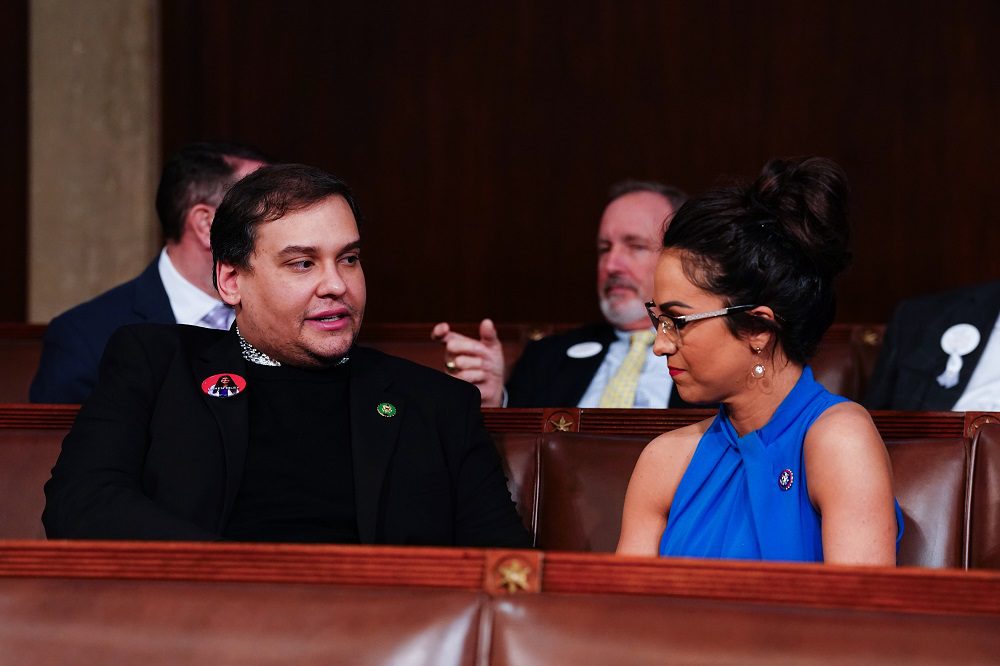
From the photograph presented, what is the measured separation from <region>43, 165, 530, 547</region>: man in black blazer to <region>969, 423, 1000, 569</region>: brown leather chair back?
2.19 ft

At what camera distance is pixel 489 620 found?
98cm

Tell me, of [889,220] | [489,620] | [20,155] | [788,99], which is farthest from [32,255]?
[489,620]

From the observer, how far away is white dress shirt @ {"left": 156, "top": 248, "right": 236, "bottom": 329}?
Answer: 9.36 ft

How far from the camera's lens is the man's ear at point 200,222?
2.92 m

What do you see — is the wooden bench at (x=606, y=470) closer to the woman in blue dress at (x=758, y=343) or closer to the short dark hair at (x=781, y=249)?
the woman in blue dress at (x=758, y=343)

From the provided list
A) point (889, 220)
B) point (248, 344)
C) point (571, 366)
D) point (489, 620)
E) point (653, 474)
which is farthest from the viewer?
point (889, 220)

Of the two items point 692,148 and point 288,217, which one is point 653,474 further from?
point 692,148

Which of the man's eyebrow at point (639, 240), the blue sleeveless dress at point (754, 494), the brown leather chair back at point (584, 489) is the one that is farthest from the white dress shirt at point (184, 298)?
the blue sleeveless dress at point (754, 494)

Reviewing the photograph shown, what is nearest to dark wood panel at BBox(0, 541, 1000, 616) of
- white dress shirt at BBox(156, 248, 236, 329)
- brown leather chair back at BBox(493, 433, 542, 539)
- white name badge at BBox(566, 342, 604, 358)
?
brown leather chair back at BBox(493, 433, 542, 539)

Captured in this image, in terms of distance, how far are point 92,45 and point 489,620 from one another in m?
3.68

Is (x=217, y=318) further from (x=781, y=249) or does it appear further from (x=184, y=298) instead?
(x=781, y=249)

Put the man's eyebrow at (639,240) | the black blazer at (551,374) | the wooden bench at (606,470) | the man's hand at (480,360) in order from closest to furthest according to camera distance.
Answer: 1. the wooden bench at (606,470)
2. the man's hand at (480,360)
3. the black blazer at (551,374)
4. the man's eyebrow at (639,240)

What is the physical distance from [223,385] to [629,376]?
4.25ft

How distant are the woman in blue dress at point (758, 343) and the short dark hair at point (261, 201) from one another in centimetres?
64
